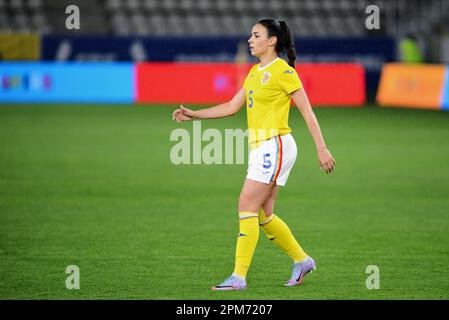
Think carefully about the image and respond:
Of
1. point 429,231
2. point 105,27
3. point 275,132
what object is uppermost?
point 105,27

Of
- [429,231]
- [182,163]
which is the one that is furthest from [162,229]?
[182,163]

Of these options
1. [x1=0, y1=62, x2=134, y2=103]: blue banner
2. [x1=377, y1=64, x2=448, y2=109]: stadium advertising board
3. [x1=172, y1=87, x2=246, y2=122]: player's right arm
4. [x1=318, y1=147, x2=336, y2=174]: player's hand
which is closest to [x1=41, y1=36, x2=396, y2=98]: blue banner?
[x1=377, y1=64, x2=448, y2=109]: stadium advertising board

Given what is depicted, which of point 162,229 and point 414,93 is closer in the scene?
point 162,229

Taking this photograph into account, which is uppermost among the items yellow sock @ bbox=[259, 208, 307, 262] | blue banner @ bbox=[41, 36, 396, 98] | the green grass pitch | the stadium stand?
the stadium stand

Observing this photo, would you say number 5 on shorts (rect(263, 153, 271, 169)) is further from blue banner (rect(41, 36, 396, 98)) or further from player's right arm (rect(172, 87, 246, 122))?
blue banner (rect(41, 36, 396, 98))

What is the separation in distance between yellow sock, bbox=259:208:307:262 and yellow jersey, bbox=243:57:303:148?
56 centimetres

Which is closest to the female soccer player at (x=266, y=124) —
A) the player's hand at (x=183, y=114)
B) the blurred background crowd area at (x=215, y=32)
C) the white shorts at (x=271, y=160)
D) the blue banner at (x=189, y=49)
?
the white shorts at (x=271, y=160)

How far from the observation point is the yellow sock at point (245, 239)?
6375mm

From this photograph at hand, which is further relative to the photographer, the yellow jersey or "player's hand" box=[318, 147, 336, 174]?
the yellow jersey

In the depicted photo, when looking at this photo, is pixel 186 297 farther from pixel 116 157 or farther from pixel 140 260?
pixel 116 157

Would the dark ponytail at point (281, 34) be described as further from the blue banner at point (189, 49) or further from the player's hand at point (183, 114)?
the blue banner at point (189, 49)

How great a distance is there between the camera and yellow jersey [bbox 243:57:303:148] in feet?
20.7

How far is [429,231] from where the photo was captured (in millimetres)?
8844

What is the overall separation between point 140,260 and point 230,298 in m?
1.50
